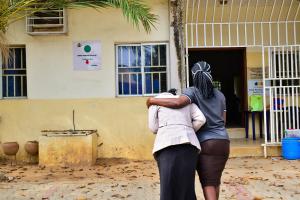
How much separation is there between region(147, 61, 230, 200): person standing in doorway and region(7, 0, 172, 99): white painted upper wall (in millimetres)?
5562

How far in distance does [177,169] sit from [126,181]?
12.0 feet

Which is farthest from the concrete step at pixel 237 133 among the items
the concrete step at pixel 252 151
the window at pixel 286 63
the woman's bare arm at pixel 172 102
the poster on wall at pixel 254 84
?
the woman's bare arm at pixel 172 102

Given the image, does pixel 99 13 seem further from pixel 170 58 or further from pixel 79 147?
pixel 79 147

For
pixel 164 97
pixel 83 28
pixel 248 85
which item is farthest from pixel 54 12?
pixel 164 97

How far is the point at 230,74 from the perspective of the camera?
14.4 meters

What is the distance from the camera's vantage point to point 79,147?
885 cm

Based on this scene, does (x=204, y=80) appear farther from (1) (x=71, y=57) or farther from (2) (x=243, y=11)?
(2) (x=243, y=11)

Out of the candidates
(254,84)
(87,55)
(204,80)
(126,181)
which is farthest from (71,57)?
(204,80)

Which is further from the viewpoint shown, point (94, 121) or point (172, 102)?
point (94, 121)

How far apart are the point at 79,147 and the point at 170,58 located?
257cm

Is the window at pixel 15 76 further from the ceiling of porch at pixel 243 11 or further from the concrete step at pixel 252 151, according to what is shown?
the concrete step at pixel 252 151

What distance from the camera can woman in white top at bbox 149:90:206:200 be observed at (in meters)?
3.91

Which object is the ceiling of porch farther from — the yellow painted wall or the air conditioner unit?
the air conditioner unit

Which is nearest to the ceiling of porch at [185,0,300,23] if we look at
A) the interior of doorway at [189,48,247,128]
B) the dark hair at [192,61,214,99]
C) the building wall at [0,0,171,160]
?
the interior of doorway at [189,48,247,128]
